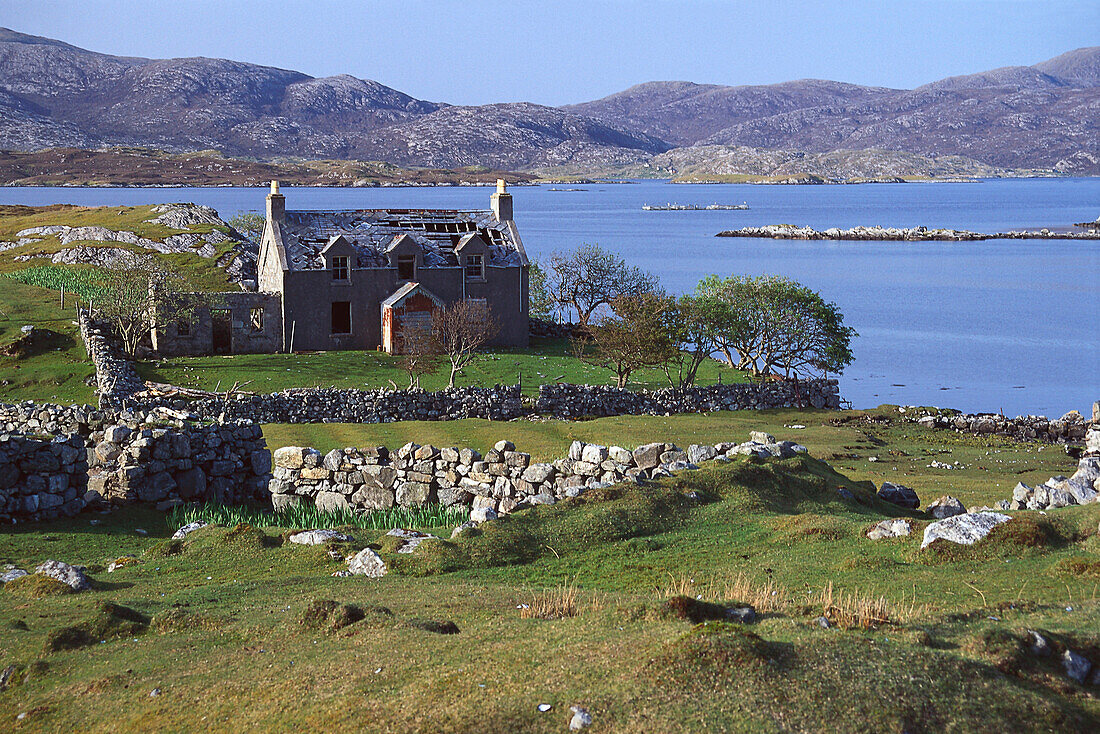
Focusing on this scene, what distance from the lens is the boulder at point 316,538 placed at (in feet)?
56.7

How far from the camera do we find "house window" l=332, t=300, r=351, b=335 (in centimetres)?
5953

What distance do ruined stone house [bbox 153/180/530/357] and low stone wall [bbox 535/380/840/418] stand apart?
15.4m

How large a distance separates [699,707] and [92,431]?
17.4 metres

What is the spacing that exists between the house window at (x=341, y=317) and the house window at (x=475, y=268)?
7538 mm

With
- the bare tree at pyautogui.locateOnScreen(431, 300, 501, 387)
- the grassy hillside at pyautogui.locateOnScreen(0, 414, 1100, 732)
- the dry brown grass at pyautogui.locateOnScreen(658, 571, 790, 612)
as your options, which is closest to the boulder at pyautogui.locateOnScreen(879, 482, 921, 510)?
the grassy hillside at pyautogui.locateOnScreen(0, 414, 1100, 732)

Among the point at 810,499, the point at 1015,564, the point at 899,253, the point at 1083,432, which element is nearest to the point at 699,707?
the point at 1015,564

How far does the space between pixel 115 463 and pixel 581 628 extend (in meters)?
13.6

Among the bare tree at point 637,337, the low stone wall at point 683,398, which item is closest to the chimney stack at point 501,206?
the bare tree at point 637,337

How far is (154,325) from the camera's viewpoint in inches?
2090

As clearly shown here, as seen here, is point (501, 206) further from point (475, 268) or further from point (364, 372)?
point (364, 372)

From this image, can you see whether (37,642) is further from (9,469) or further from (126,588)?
(9,469)

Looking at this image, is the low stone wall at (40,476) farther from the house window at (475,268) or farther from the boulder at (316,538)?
the house window at (475,268)

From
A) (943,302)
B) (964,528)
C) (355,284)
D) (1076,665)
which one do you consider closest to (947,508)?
(964,528)

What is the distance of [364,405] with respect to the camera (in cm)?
4253
